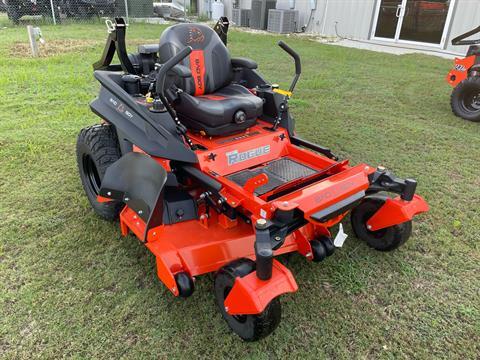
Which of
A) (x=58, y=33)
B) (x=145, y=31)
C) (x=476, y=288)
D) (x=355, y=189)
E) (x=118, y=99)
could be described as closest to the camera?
(x=355, y=189)

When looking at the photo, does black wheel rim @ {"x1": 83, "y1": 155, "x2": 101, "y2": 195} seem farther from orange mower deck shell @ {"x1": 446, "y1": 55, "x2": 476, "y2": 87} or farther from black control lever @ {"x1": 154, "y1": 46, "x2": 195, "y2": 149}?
orange mower deck shell @ {"x1": 446, "y1": 55, "x2": 476, "y2": 87}

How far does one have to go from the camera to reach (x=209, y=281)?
247 centimetres

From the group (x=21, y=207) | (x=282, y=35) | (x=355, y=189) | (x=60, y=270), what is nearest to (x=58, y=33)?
(x=282, y=35)

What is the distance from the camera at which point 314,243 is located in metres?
2.51

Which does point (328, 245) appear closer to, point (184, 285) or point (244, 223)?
point (244, 223)

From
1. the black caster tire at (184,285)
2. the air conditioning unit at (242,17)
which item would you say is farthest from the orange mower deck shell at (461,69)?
the air conditioning unit at (242,17)

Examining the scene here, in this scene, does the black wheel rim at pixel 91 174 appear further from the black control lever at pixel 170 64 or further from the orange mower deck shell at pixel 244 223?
the black control lever at pixel 170 64

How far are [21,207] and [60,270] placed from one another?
0.89 meters

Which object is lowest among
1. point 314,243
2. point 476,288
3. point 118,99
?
point 476,288

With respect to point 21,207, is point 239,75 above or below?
above

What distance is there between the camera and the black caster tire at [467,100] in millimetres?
5230

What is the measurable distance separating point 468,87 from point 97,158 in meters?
4.77

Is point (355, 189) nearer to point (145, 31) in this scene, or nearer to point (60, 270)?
point (60, 270)

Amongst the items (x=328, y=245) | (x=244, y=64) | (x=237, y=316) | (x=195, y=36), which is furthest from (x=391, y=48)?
(x=237, y=316)
